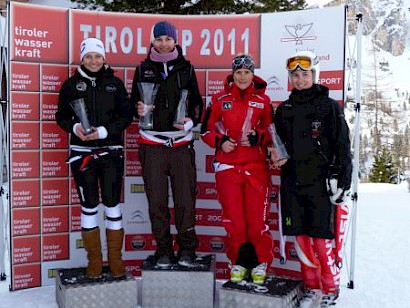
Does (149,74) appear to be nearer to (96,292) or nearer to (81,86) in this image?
(81,86)

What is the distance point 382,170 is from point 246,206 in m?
15.5

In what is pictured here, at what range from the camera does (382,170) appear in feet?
57.7

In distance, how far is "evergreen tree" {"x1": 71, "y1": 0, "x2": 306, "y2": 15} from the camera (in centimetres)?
840

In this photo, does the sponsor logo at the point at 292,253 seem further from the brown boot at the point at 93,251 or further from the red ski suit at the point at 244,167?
the brown boot at the point at 93,251

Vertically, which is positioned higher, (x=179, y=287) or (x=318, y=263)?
(x=318, y=263)

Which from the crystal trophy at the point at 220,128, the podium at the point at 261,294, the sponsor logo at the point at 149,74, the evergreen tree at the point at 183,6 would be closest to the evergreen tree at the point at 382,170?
the evergreen tree at the point at 183,6

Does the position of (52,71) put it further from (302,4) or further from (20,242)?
(302,4)

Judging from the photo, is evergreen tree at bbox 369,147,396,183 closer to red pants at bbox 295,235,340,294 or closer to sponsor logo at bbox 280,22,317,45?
sponsor logo at bbox 280,22,317,45

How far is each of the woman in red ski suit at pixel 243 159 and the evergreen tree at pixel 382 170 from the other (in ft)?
50.1

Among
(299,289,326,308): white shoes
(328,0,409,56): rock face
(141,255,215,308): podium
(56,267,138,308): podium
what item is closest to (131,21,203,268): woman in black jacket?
(141,255,215,308): podium

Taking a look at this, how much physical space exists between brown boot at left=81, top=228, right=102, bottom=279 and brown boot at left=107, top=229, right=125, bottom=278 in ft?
0.28

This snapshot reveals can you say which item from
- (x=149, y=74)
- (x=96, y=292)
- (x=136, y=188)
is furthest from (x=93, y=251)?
(x=149, y=74)

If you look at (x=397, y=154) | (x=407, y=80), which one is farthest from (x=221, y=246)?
(x=407, y=80)

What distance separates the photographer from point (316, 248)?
3357 millimetres
